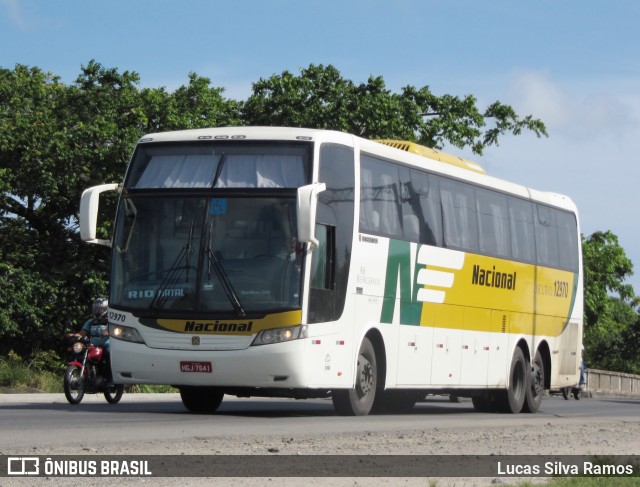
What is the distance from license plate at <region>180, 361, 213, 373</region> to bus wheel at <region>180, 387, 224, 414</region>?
2711 mm

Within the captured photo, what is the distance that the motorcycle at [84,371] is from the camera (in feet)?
69.3

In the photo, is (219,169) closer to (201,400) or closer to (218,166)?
(218,166)

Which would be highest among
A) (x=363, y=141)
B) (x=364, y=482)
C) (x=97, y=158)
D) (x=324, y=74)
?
(x=324, y=74)

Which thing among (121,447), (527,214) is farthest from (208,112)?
(121,447)

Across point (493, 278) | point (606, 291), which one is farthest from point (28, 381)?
point (606, 291)

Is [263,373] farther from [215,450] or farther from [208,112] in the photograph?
[208,112]

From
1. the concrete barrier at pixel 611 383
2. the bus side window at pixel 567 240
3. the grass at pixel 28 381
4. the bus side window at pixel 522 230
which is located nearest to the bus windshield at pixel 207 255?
the bus side window at pixel 522 230

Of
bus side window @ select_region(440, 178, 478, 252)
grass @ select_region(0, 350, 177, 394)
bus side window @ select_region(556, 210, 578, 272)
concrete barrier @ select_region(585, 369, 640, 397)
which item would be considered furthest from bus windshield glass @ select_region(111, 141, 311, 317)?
concrete barrier @ select_region(585, 369, 640, 397)

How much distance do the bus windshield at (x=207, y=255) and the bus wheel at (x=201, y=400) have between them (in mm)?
2779

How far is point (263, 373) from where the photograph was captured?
17156 mm

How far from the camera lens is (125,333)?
17.9m

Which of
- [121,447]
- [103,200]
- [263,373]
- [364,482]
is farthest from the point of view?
[103,200]

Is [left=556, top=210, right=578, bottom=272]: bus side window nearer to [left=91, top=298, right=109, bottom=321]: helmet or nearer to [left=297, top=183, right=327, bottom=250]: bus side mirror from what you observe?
[left=91, top=298, right=109, bottom=321]: helmet

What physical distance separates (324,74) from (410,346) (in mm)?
27062
